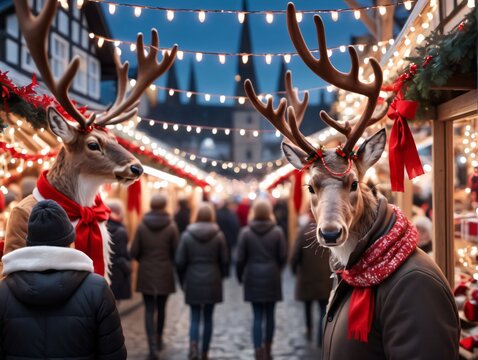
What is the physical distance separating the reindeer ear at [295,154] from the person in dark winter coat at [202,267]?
157 inches

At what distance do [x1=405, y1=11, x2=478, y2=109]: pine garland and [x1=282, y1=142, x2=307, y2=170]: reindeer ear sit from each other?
105 centimetres

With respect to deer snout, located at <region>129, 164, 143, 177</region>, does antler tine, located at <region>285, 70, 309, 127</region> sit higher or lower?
higher

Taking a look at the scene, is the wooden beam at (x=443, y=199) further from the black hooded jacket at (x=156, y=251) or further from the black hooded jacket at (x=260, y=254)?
the black hooded jacket at (x=156, y=251)

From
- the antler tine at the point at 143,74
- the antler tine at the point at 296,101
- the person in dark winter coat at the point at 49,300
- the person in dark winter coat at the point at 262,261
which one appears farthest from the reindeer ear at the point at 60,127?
the person in dark winter coat at the point at 262,261

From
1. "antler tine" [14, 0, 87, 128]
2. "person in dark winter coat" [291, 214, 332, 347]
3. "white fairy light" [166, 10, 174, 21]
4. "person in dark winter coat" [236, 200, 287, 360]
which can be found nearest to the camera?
"antler tine" [14, 0, 87, 128]

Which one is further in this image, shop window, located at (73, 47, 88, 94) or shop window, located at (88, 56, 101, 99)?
shop window, located at (88, 56, 101, 99)

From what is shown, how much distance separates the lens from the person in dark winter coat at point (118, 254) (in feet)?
23.2

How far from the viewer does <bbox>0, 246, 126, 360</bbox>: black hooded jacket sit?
9.45 feet

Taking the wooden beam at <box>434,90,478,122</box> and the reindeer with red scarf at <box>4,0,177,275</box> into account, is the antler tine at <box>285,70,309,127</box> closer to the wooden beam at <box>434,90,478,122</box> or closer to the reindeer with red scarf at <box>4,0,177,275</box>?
the reindeer with red scarf at <box>4,0,177,275</box>

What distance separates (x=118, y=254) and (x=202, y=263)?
1.14 meters

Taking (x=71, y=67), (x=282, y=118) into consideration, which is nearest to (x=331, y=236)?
(x=282, y=118)

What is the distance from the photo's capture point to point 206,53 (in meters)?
5.27

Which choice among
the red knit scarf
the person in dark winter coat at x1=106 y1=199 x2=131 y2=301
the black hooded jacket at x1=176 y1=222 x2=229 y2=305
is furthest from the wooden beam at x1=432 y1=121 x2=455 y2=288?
the person in dark winter coat at x1=106 y1=199 x2=131 y2=301

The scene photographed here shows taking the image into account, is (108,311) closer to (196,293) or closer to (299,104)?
(299,104)
